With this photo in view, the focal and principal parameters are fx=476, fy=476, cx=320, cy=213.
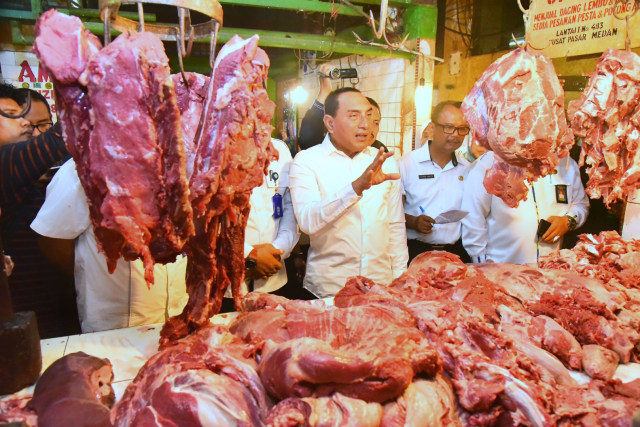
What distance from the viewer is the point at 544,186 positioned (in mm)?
4652

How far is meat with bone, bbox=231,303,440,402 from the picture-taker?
1615mm

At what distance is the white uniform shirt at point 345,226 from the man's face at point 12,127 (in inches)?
77.7

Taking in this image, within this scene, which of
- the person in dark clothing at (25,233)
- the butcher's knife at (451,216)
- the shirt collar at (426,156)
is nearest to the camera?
the person in dark clothing at (25,233)

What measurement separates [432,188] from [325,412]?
3.77 meters

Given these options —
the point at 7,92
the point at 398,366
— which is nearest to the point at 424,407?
the point at 398,366

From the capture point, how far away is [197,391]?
5.28 ft

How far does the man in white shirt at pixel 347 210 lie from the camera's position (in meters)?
4.07

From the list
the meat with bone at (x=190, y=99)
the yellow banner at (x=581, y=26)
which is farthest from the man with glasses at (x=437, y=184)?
the meat with bone at (x=190, y=99)

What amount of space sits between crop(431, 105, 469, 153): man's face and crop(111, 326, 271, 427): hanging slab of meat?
11.8 ft

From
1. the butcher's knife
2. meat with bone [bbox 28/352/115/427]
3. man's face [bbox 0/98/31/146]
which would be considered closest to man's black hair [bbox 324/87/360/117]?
the butcher's knife

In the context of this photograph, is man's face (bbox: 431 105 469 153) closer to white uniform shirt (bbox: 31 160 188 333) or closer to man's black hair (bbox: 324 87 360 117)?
man's black hair (bbox: 324 87 360 117)

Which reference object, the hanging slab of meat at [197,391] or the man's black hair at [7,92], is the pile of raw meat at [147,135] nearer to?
the hanging slab of meat at [197,391]

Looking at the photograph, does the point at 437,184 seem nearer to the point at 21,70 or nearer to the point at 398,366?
the point at 398,366

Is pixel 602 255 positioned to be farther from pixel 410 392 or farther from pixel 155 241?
pixel 155 241
